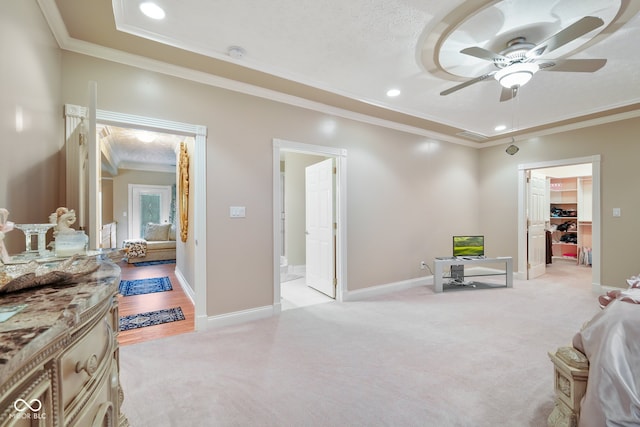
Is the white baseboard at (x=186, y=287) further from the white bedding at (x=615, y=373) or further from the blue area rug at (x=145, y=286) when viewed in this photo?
the white bedding at (x=615, y=373)

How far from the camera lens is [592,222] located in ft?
14.4

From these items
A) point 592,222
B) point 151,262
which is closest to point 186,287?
point 151,262

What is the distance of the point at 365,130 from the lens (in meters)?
4.17

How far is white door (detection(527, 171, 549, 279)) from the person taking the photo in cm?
Result: 514

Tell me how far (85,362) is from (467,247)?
490 centimetres

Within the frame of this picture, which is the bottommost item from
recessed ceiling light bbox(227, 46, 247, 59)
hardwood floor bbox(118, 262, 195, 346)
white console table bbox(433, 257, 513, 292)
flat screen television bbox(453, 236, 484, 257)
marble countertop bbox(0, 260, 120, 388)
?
hardwood floor bbox(118, 262, 195, 346)

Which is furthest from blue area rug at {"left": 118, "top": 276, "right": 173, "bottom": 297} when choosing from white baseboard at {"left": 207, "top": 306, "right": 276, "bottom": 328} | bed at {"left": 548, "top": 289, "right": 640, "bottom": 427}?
bed at {"left": 548, "top": 289, "right": 640, "bottom": 427}

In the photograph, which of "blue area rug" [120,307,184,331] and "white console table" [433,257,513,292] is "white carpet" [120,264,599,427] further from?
"white console table" [433,257,513,292]

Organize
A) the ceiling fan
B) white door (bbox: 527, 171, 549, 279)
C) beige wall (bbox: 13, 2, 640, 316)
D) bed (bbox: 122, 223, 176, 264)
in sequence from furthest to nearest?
1. bed (bbox: 122, 223, 176, 264)
2. white door (bbox: 527, 171, 549, 279)
3. the ceiling fan
4. beige wall (bbox: 13, 2, 640, 316)

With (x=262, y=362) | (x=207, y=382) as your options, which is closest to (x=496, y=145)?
(x=262, y=362)

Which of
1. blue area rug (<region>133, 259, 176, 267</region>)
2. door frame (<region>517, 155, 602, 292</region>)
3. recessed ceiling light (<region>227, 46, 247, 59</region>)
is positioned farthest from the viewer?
blue area rug (<region>133, 259, 176, 267</region>)

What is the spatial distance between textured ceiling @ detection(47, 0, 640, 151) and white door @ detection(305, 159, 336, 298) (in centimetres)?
110

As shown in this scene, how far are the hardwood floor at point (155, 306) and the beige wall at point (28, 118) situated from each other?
1.44 meters

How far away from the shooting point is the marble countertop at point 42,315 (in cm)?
45
